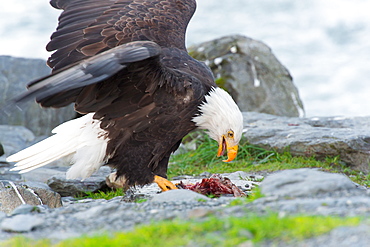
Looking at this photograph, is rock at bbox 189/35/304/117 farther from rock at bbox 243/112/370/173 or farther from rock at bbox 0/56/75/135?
rock at bbox 0/56/75/135

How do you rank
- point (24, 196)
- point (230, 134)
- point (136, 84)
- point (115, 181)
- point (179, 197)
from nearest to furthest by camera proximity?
point (179, 197), point (136, 84), point (24, 196), point (230, 134), point (115, 181)

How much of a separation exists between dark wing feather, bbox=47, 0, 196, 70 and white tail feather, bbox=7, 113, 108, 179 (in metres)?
0.66

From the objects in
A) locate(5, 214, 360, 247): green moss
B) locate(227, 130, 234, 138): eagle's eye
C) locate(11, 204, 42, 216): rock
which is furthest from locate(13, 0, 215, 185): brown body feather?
locate(5, 214, 360, 247): green moss

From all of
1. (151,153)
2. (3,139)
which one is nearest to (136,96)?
(151,153)

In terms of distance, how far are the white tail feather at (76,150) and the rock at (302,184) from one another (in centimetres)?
212

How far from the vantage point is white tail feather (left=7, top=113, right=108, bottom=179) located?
4.95 metres

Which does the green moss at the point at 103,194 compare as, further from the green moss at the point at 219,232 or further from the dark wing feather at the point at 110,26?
the green moss at the point at 219,232

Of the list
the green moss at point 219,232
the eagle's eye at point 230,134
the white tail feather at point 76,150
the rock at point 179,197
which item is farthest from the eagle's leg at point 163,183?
the green moss at point 219,232

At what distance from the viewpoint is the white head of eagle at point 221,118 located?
4777 millimetres

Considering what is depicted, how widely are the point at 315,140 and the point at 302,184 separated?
397cm

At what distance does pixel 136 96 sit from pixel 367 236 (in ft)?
8.96

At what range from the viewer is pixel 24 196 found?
4793mm

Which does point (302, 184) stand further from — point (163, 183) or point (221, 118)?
point (163, 183)

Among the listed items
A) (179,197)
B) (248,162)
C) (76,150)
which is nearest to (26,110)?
(248,162)
